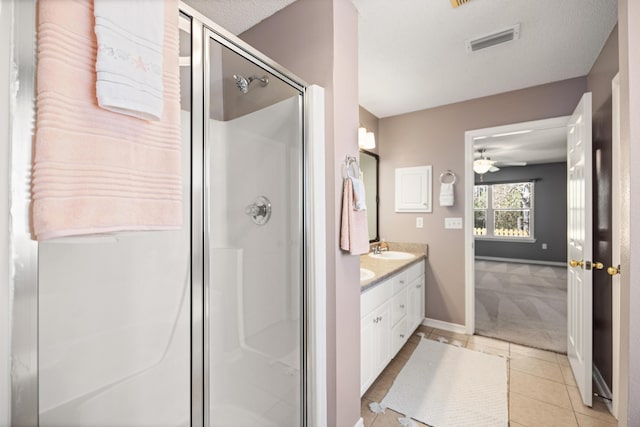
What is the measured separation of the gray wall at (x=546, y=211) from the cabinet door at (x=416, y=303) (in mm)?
5308

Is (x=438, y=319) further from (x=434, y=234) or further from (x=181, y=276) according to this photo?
(x=181, y=276)

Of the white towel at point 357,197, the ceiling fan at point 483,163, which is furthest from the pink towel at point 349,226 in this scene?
the ceiling fan at point 483,163

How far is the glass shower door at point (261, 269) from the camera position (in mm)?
1322

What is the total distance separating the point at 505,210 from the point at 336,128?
7.19m

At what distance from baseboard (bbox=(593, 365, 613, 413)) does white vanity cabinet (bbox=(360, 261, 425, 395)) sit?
4.31 feet

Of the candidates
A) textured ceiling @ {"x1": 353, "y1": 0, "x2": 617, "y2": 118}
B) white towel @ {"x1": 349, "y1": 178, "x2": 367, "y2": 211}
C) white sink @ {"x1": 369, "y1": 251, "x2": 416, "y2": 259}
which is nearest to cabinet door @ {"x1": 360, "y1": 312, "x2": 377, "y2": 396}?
white towel @ {"x1": 349, "y1": 178, "x2": 367, "y2": 211}

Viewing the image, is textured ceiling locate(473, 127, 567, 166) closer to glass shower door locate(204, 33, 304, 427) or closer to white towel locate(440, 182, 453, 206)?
white towel locate(440, 182, 453, 206)

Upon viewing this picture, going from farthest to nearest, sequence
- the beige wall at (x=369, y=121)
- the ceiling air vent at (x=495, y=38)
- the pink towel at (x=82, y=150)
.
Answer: the beige wall at (x=369, y=121) → the ceiling air vent at (x=495, y=38) → the pink towel at (x=82, y=150)

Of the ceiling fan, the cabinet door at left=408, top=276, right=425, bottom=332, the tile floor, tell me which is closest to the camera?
the tile floor

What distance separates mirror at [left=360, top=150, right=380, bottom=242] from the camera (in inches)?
124

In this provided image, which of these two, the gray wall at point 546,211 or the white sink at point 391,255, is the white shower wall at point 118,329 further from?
the gray wall at point 546,211

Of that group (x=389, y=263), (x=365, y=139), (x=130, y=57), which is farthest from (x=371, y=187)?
(x=130, y=57)

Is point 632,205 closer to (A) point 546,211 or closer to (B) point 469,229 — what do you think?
(B) point 469,229

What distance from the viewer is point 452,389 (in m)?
1.98
